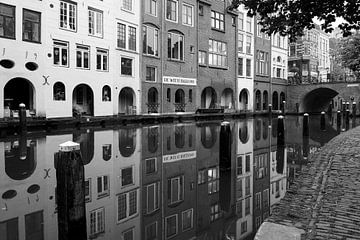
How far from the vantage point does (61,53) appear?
26.3 meters

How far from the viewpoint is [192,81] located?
38875 mm

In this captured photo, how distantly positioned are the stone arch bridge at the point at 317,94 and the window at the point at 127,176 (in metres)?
45.9

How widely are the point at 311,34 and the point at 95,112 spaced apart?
5675 cm

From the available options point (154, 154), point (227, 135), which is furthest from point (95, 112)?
point (227, 135)

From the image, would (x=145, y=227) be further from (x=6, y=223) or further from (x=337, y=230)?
(x=337, y=230)

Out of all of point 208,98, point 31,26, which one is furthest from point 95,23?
point 208,98

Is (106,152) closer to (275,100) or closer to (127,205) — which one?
(127,205)

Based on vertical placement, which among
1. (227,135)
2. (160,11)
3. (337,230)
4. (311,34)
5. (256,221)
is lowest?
(256,221)

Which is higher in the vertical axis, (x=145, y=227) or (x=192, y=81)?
(x=192, y=81)

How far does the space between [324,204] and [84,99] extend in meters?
26.4

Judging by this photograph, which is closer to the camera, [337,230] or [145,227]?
[337,230]

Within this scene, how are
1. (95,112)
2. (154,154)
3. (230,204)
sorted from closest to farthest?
(230,204)
(154,154)
(95,112)

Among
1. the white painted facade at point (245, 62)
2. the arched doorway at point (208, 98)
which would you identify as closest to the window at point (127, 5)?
the arched doorway at point (208, 98)

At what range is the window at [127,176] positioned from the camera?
375 inches
